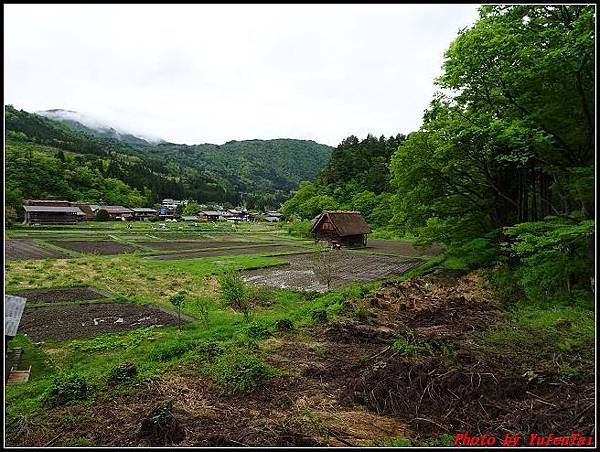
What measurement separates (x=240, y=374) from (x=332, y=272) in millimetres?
17820

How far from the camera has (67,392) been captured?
6383mm

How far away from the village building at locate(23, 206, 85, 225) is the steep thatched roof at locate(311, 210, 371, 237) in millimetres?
42900

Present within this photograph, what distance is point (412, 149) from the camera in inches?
658

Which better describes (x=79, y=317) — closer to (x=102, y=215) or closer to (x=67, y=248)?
(x=67, y=248)

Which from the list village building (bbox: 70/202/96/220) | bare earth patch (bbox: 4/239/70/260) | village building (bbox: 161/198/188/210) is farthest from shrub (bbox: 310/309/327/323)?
village building (bbox: 161/198/188/210)

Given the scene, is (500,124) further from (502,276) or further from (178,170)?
(178,170)

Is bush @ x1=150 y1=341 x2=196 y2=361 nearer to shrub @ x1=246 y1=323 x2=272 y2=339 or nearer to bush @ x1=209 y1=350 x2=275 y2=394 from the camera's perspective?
shrub @ x1=246 y1=323 x2=272 y2=339

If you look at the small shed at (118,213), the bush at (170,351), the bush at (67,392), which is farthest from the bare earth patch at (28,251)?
the small shed at (118,213)

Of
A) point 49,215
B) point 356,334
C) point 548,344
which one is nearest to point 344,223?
point 356,334

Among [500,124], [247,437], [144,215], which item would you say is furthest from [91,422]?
[144,215]

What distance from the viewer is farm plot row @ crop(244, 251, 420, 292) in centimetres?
2044

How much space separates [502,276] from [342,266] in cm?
1334

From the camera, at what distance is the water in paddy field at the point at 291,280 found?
19.2 meters

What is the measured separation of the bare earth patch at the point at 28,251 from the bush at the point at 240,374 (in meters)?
24.8
